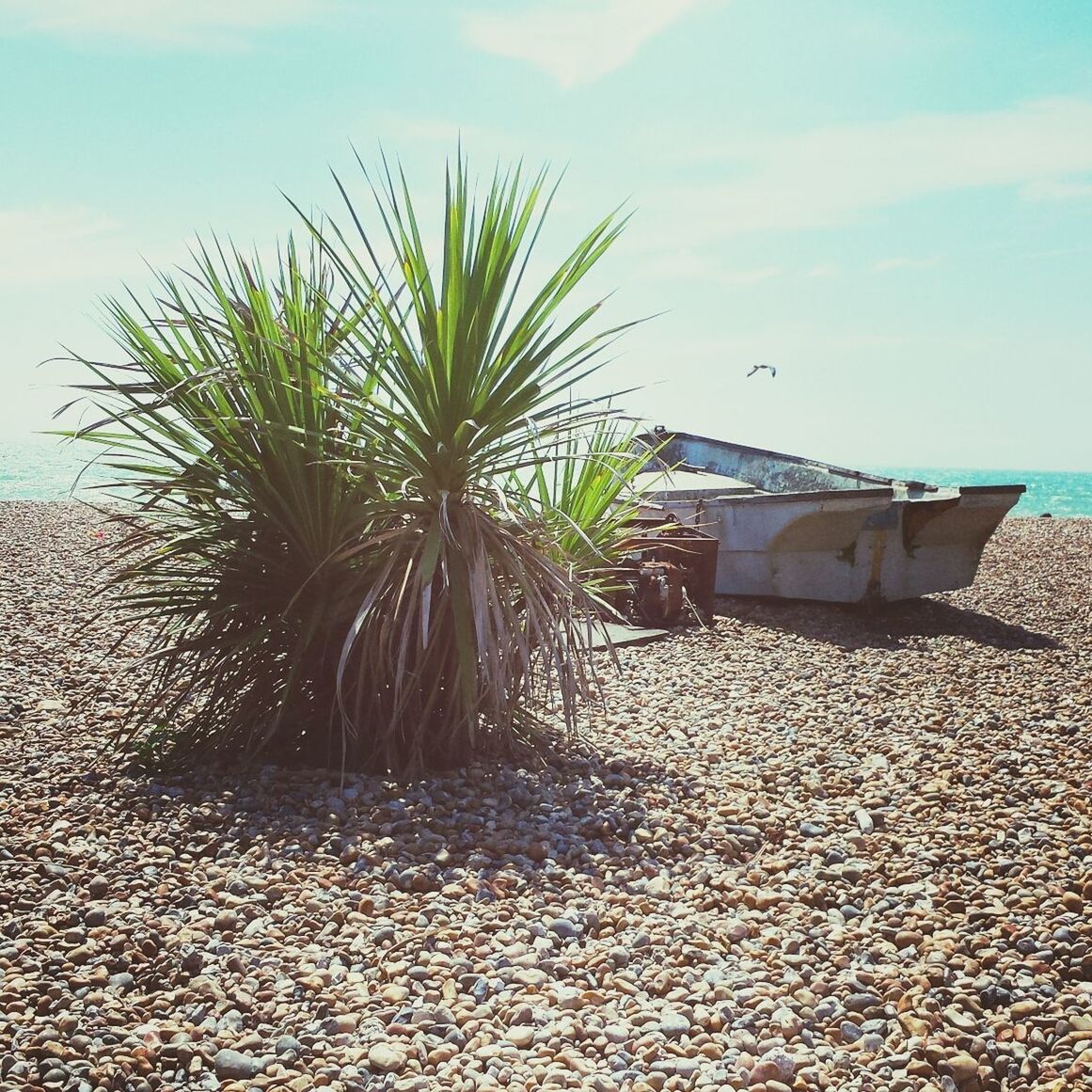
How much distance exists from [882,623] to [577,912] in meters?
5.59

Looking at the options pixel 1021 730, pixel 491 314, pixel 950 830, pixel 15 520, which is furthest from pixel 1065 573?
pixel 15 520

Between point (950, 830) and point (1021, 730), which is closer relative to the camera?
point (950, 830)

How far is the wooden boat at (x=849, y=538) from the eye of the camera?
7.73 metres

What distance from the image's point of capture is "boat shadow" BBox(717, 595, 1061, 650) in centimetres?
706

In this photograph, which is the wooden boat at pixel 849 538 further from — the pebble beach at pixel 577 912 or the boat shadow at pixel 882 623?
the pebble beach at pixel 577 912

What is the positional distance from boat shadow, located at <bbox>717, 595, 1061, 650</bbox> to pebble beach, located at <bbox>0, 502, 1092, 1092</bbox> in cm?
216

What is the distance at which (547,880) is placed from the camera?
9.96 ft

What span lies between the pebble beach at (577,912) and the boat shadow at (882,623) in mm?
2160

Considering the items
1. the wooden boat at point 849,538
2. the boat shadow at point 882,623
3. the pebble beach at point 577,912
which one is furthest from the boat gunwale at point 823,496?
the pebble beach at point 577,912

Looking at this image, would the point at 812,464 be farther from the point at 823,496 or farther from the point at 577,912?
the point at 577,912

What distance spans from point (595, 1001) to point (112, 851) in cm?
157

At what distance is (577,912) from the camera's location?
9.24 feet

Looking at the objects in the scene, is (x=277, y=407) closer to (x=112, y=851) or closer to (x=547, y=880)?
(x=112, y=851)

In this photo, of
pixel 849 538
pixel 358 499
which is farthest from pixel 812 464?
pixel 358 499
